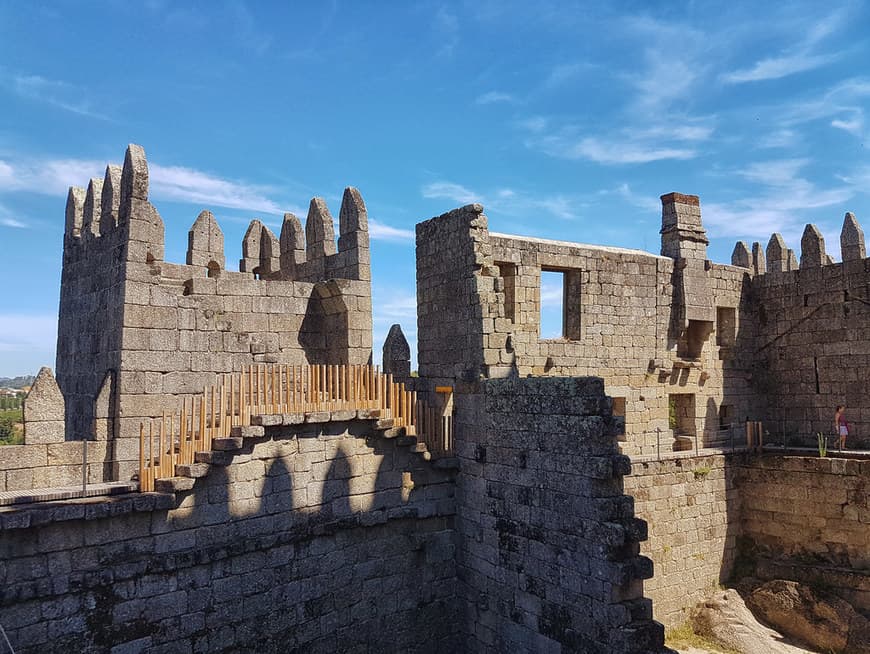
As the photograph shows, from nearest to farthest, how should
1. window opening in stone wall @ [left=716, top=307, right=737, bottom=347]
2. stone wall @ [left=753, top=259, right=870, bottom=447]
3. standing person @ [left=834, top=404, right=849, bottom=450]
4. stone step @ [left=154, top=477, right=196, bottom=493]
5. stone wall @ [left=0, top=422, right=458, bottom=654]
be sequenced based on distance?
stone wall @ [left=0, top=422, right=458, bottom=654]
stone step @ [left=154, top=477, right=196, bottom=493]
standing person @ [left=834, top=404, right=849, bottom=450]
stone wall @ [left=753, top=259, right=870, bottom=447]
window opening in stone wall @ [left=716, top=307, right=737, bottom=347]

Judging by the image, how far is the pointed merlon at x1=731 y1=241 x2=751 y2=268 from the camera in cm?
2177

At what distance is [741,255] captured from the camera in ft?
72.0

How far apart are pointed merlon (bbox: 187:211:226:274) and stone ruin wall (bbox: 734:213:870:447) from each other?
13.1 metres

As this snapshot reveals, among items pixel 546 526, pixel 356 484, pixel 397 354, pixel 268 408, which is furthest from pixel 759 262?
pixel 268 408

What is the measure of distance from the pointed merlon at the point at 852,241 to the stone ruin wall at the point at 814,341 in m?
0.02

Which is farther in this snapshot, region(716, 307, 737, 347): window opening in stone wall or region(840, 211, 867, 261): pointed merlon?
region(716, 307, 737, 347): window opening in stone wall

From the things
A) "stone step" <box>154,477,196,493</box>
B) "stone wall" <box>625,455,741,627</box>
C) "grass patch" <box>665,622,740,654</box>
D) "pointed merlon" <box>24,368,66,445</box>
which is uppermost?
"pointed merlon" <box>24,368,66,445</box>

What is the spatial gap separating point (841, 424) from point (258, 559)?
1284cm

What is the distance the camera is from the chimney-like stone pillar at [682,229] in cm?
1664

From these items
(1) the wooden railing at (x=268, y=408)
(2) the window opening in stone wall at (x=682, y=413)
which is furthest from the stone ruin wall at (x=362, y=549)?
(2) the window opening in stone wall at (x=682, y=413)

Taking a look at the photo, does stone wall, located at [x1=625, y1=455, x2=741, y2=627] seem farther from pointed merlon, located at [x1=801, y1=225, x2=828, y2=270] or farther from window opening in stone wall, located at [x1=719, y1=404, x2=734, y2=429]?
pointed merlon, located at [x1=801, y1=225, x2=828, y2=270]

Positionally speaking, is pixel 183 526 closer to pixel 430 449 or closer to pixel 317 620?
pixel 317 620

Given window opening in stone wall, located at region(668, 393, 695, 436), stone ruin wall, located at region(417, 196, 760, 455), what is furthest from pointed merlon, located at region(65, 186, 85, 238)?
window opening in stone wall, located at region(668, 393, 695, 436)

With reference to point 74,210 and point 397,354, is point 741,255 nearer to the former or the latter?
point 397,354
